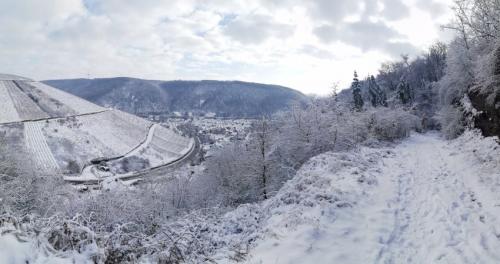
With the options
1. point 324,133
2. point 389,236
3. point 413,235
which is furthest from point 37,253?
point 324,133

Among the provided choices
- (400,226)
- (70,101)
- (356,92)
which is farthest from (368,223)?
(70,101)

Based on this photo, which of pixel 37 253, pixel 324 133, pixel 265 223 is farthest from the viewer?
pixel 324 133

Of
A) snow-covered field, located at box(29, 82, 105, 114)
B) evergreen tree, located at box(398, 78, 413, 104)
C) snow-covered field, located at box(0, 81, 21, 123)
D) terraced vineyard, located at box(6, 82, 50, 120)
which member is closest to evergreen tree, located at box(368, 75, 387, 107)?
evergreen tree, located at box(398, 78, 413, 104)

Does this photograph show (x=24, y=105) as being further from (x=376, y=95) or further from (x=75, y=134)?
(x=376, y=95)

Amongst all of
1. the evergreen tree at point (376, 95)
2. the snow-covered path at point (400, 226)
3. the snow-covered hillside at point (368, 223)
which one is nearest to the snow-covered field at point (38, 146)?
the evergreen tree at point (376, 95)

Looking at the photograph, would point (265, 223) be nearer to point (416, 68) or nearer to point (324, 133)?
point (324, 133)

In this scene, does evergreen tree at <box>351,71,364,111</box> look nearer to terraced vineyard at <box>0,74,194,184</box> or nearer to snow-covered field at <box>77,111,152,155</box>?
terraced vineyard at <box>0,74,194,184</box>
